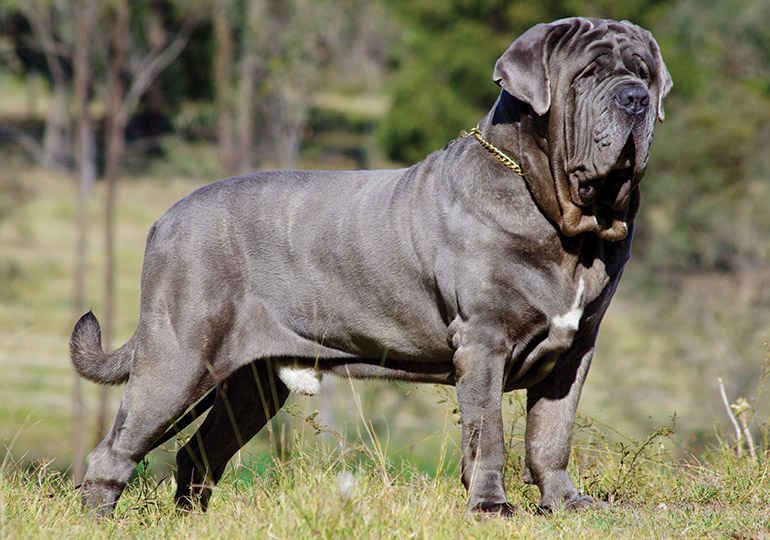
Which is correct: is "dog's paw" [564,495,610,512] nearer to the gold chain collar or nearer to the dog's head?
the dog's head

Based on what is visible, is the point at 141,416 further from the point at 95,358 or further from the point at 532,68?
the point at 532,68

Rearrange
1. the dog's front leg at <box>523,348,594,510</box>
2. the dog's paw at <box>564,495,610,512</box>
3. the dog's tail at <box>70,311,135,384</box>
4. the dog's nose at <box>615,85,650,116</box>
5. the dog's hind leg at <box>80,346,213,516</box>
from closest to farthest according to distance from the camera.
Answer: the dog's nose at <box>615,85,650,116</box> → the dog's paw at <box>564,495,610,512</box> → the dog's front leg at <box>523,348,594,510</box> → the dog's hind leg at <box>80,346,213,516</box> → the dog's tail at <box>70,311,135,384</box>

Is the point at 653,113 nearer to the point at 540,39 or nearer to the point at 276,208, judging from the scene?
the point at 540,39

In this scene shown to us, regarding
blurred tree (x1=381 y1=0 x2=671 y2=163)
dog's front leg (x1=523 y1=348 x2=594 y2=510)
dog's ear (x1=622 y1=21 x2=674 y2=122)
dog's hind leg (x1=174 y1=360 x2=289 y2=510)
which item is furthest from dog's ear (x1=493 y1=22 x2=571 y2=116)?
blurred tree (x1=381 y1=0 x2=671 y2=163)

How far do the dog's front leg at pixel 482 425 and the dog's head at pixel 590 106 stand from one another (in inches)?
26.5

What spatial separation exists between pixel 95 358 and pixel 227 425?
0.77m

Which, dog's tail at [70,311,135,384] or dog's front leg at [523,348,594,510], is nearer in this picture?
dog's front leg at [523,348,594,510]

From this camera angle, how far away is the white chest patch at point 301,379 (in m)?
4.30

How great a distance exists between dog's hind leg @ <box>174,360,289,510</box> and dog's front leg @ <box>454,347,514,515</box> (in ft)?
4.17

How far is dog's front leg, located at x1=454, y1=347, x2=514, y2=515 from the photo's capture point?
3.67 metres

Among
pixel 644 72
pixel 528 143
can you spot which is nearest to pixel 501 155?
pixel 528 143

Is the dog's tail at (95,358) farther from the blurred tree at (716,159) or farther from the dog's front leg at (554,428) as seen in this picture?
the blurred tree at (716,159)

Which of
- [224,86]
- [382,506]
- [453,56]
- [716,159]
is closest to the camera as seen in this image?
[382,506]

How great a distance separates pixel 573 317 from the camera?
3.73m
